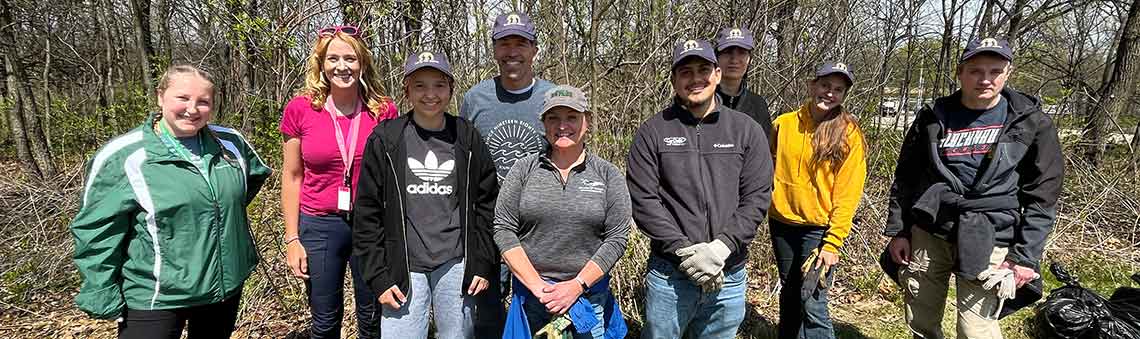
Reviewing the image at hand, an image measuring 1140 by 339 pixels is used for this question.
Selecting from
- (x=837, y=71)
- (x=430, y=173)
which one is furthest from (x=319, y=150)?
(x=837, y=71)

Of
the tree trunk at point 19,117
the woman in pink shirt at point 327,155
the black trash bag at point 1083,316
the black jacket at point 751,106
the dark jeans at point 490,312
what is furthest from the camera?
the tree trunk at point 19,117

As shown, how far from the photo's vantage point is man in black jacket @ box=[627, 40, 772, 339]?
2379mm

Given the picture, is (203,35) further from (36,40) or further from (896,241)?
(896,241)

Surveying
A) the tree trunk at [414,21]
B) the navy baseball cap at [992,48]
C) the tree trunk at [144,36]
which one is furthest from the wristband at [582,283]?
the tree trunk at [144,36]

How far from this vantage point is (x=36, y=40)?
1238cm

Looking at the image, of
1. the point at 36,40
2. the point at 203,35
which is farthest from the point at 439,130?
the point at 36,40

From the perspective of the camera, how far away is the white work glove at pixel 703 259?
2.28 meters

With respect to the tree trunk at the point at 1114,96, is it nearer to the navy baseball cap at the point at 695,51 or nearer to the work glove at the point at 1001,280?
the work glove at the point at 1001,280

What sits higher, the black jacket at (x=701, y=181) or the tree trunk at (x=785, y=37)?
the tree trunk at (x=785, y=37)

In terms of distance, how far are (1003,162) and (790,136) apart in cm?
90

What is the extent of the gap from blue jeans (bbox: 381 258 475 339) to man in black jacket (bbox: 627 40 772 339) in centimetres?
85

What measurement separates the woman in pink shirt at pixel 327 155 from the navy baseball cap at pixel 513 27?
633 millimetres

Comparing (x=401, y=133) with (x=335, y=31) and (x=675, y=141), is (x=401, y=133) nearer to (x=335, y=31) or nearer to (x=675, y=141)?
(x=335, y=31)

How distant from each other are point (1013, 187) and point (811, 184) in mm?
831
